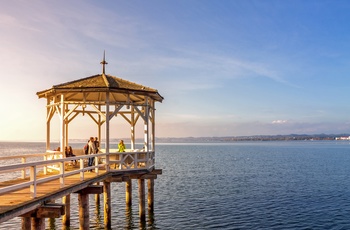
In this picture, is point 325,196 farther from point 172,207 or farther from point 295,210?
point 172,207

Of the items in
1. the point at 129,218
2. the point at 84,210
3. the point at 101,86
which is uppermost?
the point at 101,86

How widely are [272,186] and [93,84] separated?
25.8 meters

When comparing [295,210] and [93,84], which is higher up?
[93,84]

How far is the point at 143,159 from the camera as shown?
19609 mm

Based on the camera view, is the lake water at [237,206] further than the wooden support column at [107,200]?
Yes

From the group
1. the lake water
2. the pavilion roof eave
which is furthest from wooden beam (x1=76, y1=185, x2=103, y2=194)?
the lake water

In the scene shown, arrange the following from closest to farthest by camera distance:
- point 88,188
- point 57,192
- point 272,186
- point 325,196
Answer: point 57,192, point 88,188, point 325,196, point 272,186

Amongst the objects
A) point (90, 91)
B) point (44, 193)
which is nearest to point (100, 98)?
point (90, 91)

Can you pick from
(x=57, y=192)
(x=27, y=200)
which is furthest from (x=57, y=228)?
(x=27, y=200)

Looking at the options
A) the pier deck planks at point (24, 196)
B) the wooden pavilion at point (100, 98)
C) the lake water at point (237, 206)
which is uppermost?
the wooden pavilion at point (100, 98)

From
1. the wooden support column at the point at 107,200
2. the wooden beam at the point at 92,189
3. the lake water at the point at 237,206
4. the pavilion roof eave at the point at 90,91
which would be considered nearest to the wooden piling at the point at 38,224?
the wooden beam at the point at 92,189

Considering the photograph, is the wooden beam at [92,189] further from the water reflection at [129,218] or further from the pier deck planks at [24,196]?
the water reflection at [129,218]

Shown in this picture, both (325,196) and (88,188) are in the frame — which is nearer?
(88,188)

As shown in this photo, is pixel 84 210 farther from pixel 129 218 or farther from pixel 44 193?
pixel 129 218
